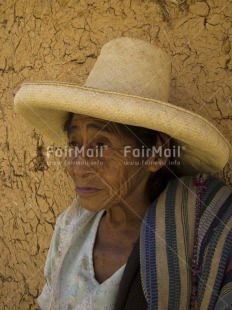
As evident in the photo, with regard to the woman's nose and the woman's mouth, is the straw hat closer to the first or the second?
the woman's nose

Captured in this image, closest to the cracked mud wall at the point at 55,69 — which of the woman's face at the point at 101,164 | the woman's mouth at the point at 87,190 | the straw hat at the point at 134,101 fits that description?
the straw hat at the point at 134,101

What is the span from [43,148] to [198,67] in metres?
1.18

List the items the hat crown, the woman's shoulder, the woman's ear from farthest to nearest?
the woman's shoulder → the woman's ear → the hat crown

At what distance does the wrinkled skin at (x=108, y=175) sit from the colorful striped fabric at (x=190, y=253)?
0.63 feet

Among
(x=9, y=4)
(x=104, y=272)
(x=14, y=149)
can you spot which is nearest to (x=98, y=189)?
(x=104, y=272)

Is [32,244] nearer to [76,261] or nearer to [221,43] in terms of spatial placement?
[76,261]

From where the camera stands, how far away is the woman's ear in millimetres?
1986

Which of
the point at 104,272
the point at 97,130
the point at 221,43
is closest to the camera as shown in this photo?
the point at 97,130

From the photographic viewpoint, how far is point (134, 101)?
168cm

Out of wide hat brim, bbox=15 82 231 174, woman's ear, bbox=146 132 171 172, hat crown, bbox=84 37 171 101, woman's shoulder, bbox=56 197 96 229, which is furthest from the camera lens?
woman's shoulder, bbox=56 197 96 229

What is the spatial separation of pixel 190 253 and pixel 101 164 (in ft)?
1.59

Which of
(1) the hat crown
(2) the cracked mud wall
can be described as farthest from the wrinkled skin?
(2) the cracked mud wall

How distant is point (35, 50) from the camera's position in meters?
3.11

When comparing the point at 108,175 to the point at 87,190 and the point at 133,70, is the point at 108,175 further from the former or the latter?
the point at 133,70
